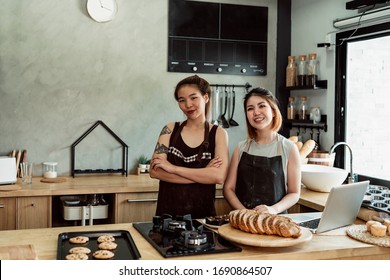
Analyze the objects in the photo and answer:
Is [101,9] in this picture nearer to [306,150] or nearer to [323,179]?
[306,150]

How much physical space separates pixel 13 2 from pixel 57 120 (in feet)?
2.98

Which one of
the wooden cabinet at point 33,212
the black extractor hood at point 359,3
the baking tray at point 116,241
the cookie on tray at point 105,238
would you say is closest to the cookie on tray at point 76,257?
the baking tray at point 116,241

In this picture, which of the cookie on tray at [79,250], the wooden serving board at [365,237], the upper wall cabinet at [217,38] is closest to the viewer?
the cookie on tray at [79,250]

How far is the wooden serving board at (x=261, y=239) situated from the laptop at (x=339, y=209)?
17cm

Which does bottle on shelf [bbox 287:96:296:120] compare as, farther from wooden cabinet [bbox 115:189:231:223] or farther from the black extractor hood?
wooden cabinet [bbox 115:189:231:223]

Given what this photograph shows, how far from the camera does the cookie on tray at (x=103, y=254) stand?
64.3 inches

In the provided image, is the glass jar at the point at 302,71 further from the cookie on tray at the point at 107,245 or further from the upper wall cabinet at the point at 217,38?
the cookie on tray at the point at 107,245

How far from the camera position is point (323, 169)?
3309mm

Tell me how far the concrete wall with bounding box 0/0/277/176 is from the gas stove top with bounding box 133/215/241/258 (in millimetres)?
1909

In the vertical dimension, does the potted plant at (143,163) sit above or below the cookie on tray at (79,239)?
above

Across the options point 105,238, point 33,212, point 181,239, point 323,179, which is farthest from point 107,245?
point 323,179

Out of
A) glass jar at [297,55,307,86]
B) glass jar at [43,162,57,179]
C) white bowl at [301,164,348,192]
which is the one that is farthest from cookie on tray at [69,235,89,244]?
glass jar at [297,55,307,86]

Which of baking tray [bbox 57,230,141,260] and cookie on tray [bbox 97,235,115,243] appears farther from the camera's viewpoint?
cookie on tray [bbox 97,235,115,243]

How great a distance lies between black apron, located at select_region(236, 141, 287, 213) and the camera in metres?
2.38
